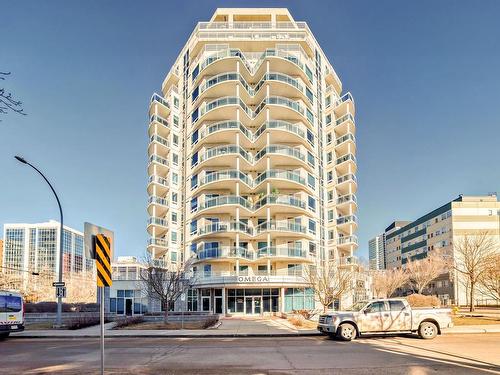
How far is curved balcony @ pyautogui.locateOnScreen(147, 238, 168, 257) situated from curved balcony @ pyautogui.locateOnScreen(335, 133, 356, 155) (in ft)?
86.3

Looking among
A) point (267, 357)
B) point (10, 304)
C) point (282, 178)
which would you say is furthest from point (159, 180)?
point (267, 357)

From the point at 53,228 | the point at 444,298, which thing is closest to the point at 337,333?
the point at 444,298

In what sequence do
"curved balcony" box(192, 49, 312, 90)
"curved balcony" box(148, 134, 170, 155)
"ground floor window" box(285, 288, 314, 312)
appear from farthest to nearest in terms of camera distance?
"curved balcony" box(148, 134, 170, 155), "curved balcony" box(192, 49, 312, 90), "ground floor window" box(285, 288, 314, 312)

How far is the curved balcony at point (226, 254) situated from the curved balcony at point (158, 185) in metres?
12.8

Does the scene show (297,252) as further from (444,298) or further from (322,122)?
(444,298)

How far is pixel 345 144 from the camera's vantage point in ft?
206

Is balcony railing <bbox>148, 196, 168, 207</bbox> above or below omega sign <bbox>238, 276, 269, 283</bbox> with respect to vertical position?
above

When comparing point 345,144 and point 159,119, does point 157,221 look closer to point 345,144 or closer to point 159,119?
point 159,119

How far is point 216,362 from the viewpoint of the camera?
45.4 feet

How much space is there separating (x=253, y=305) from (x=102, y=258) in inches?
1645

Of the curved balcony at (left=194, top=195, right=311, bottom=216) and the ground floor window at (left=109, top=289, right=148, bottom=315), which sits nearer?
the curved balcony at (left=194, top=195, right=311, bottom=216)

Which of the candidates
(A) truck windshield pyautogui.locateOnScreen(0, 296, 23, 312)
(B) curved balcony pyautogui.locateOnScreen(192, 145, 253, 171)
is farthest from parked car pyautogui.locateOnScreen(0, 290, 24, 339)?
(B) curved balcony pyautogui.locateOnScreen(192, 145, 253, 171)

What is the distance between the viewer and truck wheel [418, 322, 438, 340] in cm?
1994

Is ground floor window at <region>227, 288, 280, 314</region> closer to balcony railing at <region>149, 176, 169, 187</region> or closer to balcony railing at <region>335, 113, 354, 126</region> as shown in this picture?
balcony railing at <region>149, 176, 169, 187</region>
